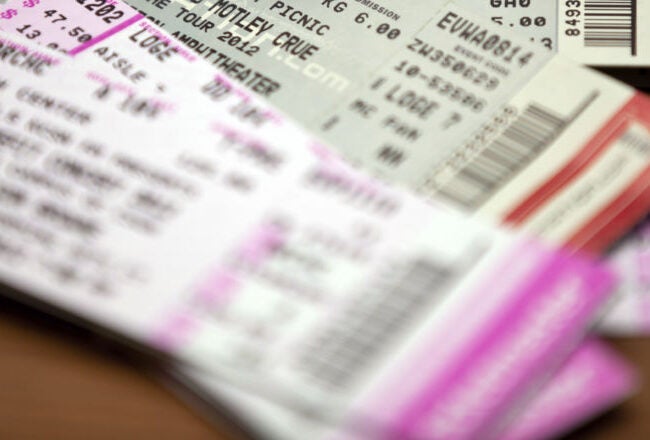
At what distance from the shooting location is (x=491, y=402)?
1.20 feet

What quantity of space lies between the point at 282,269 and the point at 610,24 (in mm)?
232

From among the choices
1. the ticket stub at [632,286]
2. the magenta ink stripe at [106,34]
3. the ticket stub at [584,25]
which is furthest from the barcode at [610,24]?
the magenta ink stripe at [106,34]

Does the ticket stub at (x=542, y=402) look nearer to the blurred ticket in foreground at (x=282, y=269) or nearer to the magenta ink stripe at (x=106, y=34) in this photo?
the blurred ticket in foreground at (x=282, y=269)

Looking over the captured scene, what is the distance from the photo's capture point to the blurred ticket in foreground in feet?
1.21

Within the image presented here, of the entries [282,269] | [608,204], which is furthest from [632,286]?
[282,269]

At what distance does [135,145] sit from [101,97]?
0.03 m

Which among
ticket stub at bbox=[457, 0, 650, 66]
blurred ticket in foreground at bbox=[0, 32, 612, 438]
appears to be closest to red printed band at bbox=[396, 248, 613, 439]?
blurred ticket in foreground at bbox=[0, 32, 612, 438]

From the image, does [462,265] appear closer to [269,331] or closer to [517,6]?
[269,331]

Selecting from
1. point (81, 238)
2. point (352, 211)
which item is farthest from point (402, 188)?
point (81, 238)

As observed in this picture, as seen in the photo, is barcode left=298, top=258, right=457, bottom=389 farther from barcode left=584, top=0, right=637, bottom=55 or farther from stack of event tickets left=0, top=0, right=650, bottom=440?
barcode left=584, top=0, right=637, bottom=55

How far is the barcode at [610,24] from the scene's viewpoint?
20.3 inches

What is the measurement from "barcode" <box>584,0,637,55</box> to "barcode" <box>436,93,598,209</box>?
0.05m

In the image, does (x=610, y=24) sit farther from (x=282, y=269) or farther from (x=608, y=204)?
(x=282, y=269)

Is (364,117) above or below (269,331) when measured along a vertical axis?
above
